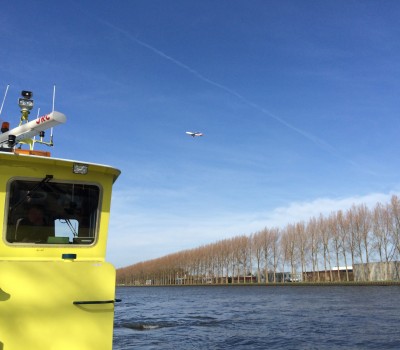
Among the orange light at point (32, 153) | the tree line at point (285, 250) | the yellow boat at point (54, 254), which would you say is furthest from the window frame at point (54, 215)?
the tree line at point (285, 250)

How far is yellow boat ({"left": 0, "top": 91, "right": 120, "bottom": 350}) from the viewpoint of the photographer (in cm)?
434

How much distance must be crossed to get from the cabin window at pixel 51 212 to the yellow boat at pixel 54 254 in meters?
0.01

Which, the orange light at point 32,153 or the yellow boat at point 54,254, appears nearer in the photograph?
the yellow boat at point 54,254

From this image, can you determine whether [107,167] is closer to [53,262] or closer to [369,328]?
[53,262]

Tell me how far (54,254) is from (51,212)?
1.81 feet

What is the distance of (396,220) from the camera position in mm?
73125

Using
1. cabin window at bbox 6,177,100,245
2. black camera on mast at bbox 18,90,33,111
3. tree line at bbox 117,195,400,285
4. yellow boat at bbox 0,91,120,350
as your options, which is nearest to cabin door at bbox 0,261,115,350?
yellow boat at bbox 0,91,120,350

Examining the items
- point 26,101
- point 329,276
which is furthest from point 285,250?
point 26,101

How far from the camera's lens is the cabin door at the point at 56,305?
169 inches

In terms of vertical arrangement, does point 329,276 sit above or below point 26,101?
below

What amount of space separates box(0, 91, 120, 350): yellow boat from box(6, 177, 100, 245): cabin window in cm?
1

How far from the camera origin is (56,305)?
4.47 m

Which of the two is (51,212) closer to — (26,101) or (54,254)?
(54,254)

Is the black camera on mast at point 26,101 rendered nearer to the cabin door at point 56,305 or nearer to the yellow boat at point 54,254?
the yellow boat at point 54,254
